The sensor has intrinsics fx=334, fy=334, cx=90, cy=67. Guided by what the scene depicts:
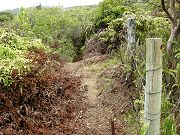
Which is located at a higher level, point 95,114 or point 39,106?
point 39,106

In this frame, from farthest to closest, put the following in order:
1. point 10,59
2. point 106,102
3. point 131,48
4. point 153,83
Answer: point 131,48
point 106,102
point 10,59
point 153,83

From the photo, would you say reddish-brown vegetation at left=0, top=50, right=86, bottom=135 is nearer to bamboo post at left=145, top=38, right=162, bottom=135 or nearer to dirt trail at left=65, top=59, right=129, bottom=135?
dirt trail at left=65, top=59, right=129, bottom=135

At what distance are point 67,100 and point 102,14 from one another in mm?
7382

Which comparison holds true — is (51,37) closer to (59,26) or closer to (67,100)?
(59,26)

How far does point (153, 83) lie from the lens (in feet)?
10.5

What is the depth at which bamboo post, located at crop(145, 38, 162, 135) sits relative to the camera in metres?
3.08

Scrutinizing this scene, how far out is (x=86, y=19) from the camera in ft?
59.0

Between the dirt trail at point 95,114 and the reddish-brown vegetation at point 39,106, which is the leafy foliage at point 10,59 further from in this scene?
the dirt trail at point 95,114

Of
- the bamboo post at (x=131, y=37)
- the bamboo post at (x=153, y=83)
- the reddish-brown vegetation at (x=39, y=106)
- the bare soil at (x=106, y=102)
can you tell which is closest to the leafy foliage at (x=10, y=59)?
the reddish-brown vegetation at (x=39, y=106)

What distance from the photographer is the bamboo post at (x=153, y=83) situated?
308cm

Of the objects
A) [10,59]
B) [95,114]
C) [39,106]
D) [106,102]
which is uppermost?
[10,59]

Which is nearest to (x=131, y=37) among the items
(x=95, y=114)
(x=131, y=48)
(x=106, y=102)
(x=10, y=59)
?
(x=131, y=48)

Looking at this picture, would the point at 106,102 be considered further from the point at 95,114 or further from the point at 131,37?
the point at 131,37

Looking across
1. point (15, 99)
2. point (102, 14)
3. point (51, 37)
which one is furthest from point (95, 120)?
point (51, 37)
